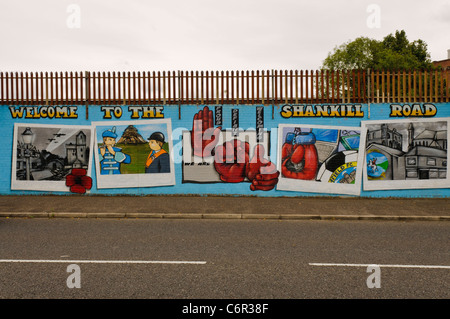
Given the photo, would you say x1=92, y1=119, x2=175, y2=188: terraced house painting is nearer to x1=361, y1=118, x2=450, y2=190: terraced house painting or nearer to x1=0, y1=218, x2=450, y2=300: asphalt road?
x1=0, y1=218, x2=450, y2=300: asphalt road

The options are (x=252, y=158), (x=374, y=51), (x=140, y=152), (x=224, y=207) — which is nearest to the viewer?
(x=224, y=207)

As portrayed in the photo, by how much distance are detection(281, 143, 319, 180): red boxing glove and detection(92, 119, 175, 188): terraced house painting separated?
3.98 metres

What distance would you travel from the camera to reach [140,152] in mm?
13117

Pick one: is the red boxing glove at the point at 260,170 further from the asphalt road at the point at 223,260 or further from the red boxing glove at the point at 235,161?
the asphalt road at the point at 223,260

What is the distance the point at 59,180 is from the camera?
1330 centimetres

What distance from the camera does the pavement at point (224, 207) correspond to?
32.0 ft

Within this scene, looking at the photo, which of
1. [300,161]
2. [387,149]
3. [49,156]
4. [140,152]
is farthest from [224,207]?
[49,156]

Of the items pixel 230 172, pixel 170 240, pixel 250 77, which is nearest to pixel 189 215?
pixel 170 240

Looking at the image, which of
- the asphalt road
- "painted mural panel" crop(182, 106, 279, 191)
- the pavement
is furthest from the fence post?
the asphalt road

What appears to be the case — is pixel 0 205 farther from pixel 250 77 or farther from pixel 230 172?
pixel 250 77

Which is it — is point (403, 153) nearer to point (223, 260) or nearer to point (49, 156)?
point (223, 260)

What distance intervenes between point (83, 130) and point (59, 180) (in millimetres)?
1986

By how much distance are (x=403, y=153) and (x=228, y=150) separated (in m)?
6.01

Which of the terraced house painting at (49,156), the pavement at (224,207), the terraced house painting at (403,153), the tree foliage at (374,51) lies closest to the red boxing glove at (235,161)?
the pavement at (224,207)
